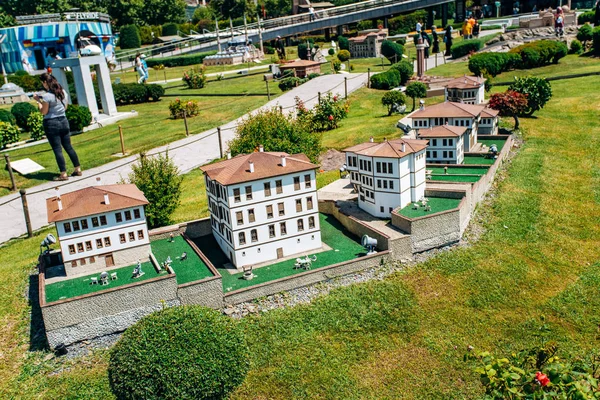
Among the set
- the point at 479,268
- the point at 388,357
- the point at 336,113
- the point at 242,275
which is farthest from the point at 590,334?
the point at 336,113

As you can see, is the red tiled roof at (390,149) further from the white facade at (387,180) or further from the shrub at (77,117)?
the shrub at (77,117)

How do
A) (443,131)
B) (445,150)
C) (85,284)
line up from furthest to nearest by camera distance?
(445,150) < (443,131) < (85,284)

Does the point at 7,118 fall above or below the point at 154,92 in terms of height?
above

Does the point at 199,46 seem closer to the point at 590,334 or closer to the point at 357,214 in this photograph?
the point at 357,214

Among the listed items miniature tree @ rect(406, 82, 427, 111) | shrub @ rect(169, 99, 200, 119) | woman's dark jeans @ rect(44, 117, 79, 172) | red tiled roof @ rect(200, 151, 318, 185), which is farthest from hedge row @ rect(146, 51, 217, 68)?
red tiled roof @ rect(200, 151, 318, 185)

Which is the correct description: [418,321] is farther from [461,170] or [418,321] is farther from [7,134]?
[7,134]

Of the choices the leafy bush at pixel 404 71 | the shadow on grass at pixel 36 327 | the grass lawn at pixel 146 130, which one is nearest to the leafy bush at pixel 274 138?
the grass lawn at pixel 146 130

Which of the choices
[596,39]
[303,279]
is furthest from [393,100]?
[596,39]

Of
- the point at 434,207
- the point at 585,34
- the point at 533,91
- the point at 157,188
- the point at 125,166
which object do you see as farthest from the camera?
the point at 585,34
